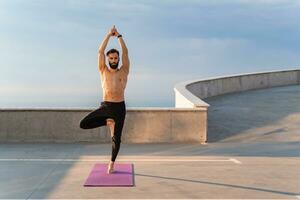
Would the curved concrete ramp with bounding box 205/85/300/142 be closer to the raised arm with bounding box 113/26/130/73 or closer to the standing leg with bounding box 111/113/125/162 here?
the standing leg with bounding box 111/113/125/162

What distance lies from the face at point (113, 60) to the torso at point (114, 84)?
0.10 meters

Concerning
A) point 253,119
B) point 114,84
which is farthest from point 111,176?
point 253,119

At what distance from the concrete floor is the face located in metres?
1.77

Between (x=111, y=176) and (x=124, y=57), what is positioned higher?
(x=124, y=57)

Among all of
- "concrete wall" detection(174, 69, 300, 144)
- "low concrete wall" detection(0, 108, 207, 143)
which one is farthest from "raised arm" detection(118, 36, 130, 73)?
"concrete wall" detection(174, 69, 300, 144)

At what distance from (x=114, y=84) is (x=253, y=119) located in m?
8.80

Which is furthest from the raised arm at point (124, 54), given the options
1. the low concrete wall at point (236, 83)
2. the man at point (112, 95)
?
the low concrete wall at point (236, 83)

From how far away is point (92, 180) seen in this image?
8383mm

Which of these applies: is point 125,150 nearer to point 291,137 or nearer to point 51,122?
point 51,122

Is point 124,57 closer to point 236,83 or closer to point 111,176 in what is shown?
point 111,176

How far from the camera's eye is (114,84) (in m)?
8.84

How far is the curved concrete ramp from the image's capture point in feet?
46.3

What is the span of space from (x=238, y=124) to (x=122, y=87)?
7470 millimetres

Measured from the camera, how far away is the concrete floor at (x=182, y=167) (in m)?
7.64
